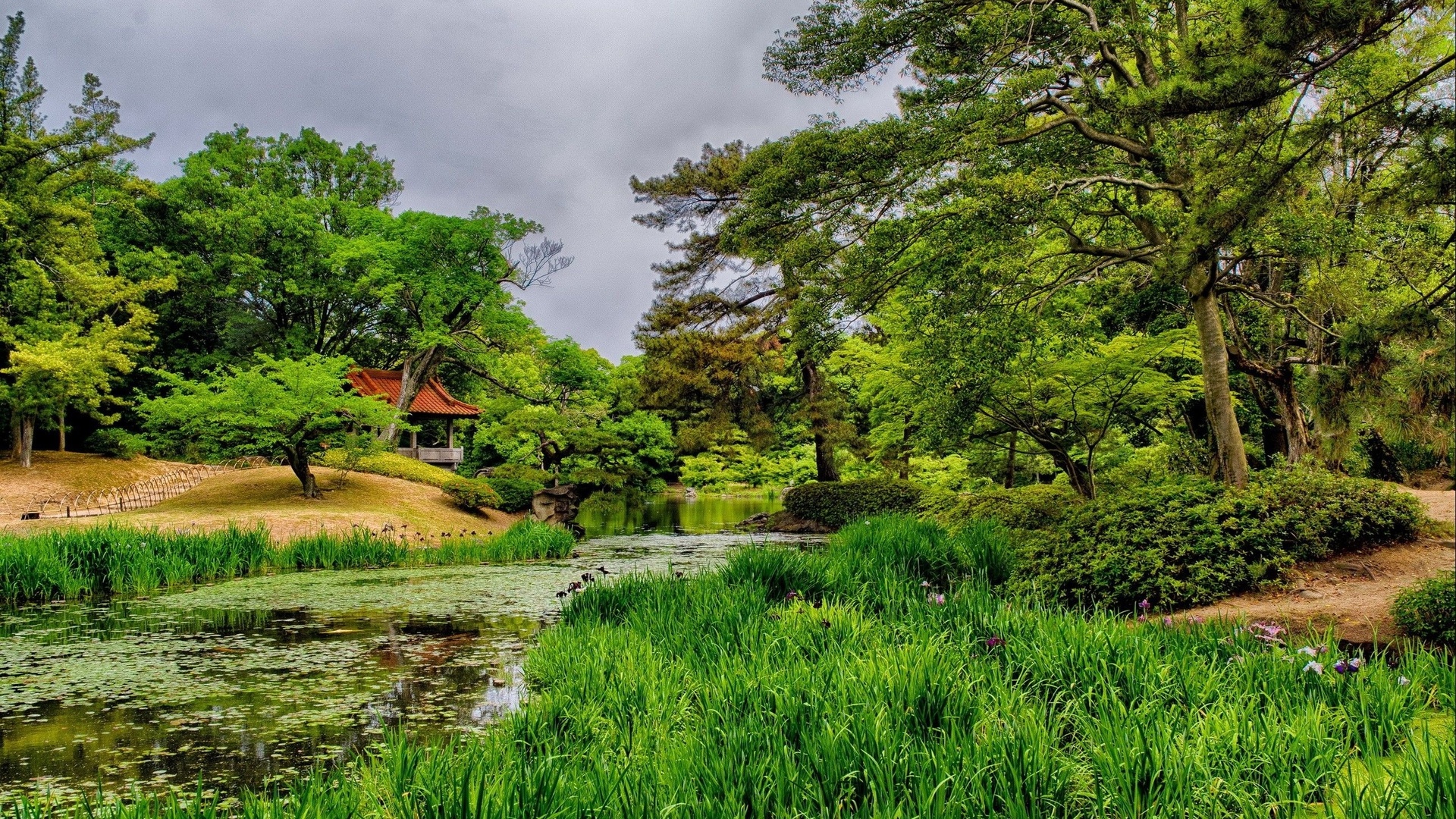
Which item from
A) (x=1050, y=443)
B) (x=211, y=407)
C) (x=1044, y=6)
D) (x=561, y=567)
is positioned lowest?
(x=561, y=567)

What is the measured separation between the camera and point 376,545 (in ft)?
34.1

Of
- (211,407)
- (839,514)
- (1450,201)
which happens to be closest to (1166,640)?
(1450,201)

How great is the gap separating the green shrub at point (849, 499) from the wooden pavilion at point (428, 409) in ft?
46.0

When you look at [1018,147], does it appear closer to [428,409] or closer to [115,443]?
[428,409]

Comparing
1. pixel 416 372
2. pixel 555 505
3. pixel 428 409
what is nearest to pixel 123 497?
pixel 416 372

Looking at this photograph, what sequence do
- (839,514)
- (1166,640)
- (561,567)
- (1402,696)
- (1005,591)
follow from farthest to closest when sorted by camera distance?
(839,514) → (561,567) → (1005,591) → (1166,640) → (1402,696)

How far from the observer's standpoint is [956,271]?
24.8ft

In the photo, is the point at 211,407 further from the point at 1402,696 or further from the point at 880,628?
the point at 1402,696

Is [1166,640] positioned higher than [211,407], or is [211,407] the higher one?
[211,407]

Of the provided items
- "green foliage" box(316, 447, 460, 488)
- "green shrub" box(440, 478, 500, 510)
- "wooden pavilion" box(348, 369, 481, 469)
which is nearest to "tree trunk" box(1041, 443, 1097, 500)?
"green shrub" box(440, 478, 500, 510)

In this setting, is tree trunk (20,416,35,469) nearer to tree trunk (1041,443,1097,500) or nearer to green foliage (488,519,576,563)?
green foliage (488,519,576,563)

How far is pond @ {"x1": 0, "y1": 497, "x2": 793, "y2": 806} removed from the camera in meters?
3.34

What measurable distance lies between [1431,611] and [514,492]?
642 inches

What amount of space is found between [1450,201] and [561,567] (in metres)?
9.48
